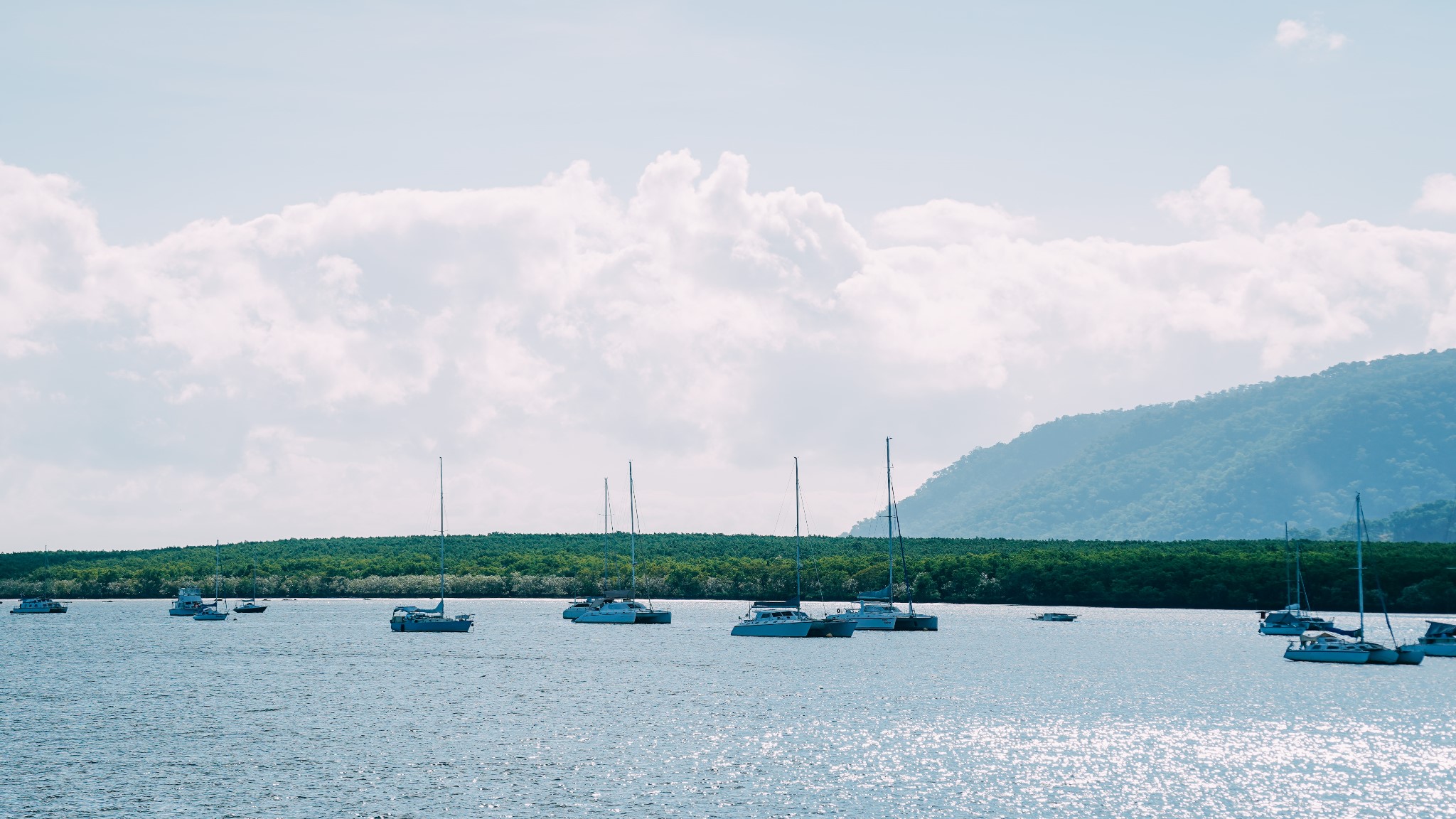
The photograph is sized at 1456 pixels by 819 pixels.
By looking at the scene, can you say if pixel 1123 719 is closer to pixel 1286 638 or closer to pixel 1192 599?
pixel 1286 638

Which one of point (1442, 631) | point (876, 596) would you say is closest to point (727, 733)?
point (1442, 631)

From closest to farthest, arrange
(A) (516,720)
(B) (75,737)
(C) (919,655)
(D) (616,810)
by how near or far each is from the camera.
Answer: (D) (616,810), (B) (75,737), (A) (516,720), (C) (919,655)

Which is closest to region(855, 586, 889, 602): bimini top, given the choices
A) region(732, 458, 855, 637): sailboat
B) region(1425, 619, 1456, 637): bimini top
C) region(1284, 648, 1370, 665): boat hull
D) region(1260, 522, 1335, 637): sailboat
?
region(732, 458, 855, 637): sailboat

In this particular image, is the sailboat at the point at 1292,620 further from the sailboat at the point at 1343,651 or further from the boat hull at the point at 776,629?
A: the boat hull at the point at 776,629

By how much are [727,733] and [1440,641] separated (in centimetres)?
7350

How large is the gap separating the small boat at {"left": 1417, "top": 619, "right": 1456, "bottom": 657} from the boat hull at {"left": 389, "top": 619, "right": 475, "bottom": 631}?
312 feet

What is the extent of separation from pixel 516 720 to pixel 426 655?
5328cm

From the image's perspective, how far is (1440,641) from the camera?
122 metres

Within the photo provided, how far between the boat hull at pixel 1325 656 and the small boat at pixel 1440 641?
7.36m

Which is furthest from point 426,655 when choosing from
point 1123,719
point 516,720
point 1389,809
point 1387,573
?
point 1387,573

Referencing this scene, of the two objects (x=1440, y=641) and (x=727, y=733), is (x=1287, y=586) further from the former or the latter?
(x=727, y=733)

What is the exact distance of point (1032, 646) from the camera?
143 metres

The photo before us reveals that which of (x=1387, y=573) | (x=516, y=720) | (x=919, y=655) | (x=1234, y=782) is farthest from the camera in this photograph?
(x=1387, y=573)

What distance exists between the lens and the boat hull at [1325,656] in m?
114
